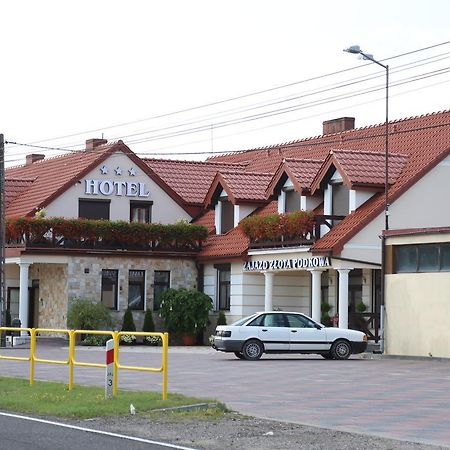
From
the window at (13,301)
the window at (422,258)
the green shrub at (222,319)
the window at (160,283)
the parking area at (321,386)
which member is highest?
the window at (422,258)

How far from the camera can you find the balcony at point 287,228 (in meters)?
43.5

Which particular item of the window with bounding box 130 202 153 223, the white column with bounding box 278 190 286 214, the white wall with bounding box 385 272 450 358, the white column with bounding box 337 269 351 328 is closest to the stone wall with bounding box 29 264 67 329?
the window with bounding box 130 202 153 223

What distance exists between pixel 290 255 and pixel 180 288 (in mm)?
6878

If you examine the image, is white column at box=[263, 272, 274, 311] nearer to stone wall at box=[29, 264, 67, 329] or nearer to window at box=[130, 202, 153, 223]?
stone wall at box=[29, 264, 67, 329]

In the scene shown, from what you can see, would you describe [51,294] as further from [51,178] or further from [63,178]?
[51,178]

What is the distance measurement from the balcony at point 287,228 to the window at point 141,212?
7.83 meters

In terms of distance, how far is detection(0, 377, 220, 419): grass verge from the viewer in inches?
735

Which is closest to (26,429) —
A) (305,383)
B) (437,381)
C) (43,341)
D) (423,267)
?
(305,383)

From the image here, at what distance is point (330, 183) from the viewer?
147 feet

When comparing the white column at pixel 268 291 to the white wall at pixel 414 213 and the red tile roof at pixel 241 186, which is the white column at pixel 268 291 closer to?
the red tile roof at pixel 241 186

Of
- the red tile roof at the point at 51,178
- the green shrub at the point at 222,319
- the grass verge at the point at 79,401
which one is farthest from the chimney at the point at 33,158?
the grass verge at the point at 79,401

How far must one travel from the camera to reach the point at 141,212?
5372 centimetres

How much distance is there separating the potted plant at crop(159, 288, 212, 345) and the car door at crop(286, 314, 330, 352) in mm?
11895

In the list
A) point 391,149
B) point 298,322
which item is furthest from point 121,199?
point 298,322
